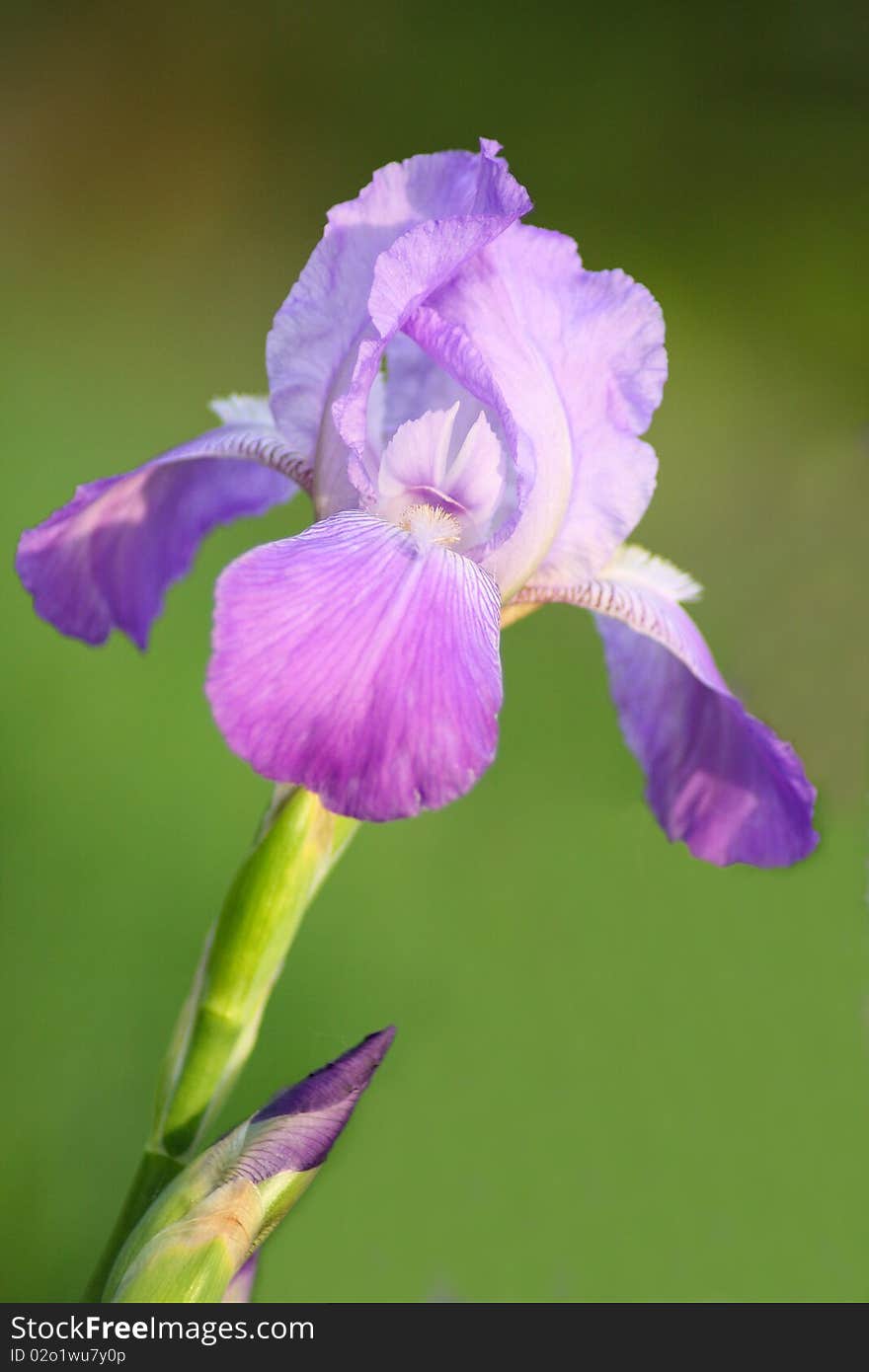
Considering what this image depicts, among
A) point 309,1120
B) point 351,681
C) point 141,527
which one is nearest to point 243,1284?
point 309,1120

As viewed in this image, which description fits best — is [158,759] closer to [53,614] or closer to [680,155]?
[53,614]

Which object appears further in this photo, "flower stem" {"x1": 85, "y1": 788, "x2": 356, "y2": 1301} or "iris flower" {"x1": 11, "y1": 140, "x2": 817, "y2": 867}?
"flower stem" {"x1": 85, "y1": 788, "x2": 356, "y2": 1301}

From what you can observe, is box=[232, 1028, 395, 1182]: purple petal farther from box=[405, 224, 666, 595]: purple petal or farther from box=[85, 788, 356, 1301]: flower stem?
box=[405, 224, 666, 595]: purple petal

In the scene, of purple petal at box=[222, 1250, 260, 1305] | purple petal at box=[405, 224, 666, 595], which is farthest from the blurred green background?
purple petal at box=[405, 224, 666, 595]

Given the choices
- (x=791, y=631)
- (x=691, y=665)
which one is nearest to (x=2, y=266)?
(x=791, y=631)

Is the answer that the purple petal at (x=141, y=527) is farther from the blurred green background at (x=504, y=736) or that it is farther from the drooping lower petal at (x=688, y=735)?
the blurred green background at (x=504, y=736)

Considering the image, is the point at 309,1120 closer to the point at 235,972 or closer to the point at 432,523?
the point at 235,972
